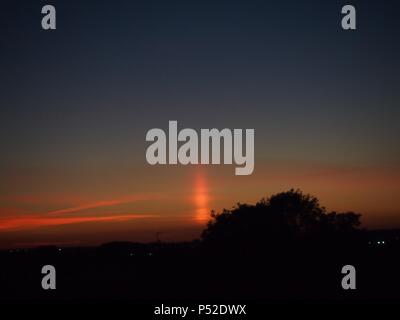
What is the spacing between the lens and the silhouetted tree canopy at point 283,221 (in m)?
41.6

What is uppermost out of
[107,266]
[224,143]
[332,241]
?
[224,143]

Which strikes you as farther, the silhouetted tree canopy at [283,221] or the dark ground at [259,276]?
the silhouetted tree canopy at [283,221]

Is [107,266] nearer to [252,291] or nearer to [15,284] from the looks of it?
[15,284]

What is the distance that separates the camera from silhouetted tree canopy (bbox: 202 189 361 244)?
41594 millimetres

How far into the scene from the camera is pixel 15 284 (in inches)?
1688

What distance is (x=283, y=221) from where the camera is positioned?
41906 mm

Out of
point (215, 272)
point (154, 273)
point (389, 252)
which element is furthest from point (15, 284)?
point (389, 252)

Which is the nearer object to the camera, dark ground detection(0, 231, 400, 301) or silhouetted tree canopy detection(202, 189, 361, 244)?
dark ground detection(0, 231, 400, 301)
